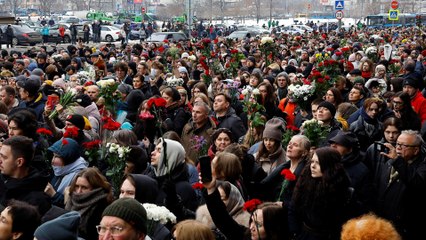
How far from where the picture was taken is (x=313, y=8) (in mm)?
144625

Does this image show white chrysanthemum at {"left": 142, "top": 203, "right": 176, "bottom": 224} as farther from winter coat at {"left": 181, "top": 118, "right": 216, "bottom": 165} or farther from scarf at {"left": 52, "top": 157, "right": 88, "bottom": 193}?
winter coat at {"left": 181, "top": 118, "right": 216, "bottom": 165}

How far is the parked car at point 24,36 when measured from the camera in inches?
1667

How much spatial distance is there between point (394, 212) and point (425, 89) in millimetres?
6834

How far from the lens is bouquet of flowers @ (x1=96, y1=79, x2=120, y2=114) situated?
10.8m

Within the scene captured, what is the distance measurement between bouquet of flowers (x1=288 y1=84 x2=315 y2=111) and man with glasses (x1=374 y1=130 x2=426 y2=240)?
365 centimetres

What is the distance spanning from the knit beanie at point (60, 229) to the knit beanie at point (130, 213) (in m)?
0.34

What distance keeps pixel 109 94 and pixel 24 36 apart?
33315 millimetres

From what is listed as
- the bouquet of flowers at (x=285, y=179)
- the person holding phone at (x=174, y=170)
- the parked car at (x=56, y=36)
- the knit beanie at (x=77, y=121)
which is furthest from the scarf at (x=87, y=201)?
the parked car at (x=56, y=36)

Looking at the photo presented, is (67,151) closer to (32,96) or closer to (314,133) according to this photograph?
(314,133)

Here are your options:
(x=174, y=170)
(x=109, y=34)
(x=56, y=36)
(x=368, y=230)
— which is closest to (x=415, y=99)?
(x=174, y=170)

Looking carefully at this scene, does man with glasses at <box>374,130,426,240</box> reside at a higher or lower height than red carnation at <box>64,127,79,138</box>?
lower

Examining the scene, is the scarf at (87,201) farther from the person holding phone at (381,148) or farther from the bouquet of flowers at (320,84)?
the bouquet of flowers at (320,84)

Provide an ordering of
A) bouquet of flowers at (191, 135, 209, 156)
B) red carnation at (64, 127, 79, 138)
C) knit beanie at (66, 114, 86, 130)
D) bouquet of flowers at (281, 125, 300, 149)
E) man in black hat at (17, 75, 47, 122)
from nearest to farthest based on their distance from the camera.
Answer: red carnation at (64, 127, 79, 138)
bouquet of flowers at (281, 125, 300, 149)
bouquet of flowers at (191, 135, 209, 156)
knit beanie at (66, 114, 86, 130)
man in black hat at (17, 75, 47, 122)

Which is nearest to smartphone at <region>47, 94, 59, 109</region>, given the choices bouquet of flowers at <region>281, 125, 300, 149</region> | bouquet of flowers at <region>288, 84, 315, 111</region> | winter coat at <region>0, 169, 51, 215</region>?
bouquet of flowers at <region>288, 84, 315, 111</region>
